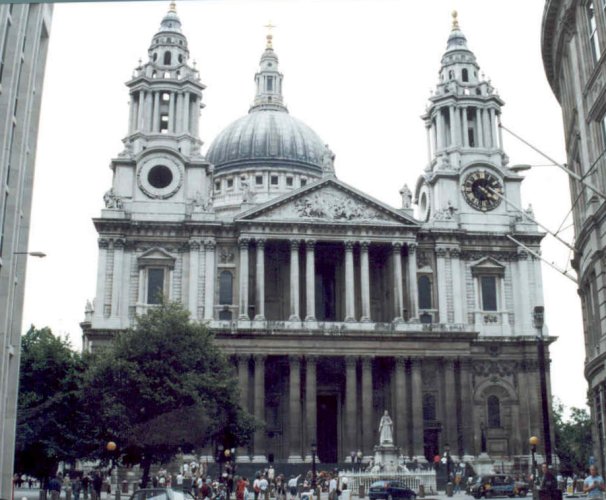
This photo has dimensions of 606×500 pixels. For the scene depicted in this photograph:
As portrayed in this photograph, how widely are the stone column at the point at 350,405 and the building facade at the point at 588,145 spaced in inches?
1201

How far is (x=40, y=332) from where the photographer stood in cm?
4859

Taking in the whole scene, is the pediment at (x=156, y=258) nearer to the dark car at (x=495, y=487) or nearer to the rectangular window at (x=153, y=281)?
the rectangular window at (x=153, y=281)

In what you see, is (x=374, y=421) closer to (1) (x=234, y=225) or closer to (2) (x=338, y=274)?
(2) (x=338, y=274)

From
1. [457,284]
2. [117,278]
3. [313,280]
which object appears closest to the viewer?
[117,278]

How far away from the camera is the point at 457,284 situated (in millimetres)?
65562

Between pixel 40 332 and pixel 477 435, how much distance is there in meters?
32.8

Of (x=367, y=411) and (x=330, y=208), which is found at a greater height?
(x=330, y=208)

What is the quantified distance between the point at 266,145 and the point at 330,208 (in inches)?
1120

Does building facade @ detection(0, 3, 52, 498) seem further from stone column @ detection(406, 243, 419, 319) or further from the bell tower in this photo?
stone column @ detection(406, 243, 419, 319)

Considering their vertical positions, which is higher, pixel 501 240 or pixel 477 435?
pixel 501 240

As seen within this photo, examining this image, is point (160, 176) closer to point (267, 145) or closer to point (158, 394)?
point (267, 145)

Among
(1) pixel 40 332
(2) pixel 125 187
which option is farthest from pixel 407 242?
(1) pixel 40 332

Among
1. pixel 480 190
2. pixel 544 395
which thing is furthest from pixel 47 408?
pixel 480 190

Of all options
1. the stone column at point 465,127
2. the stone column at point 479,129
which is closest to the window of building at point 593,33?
the stone column at point 465,127
